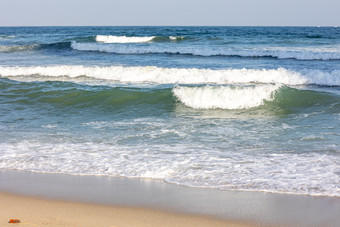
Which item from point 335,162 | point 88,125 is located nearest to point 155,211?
point 335,162

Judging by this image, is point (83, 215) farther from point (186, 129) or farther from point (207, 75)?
point (207, 75)

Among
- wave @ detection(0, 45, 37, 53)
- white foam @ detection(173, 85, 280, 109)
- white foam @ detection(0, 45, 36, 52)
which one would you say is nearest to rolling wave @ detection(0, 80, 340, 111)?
white foam @ detection(173, 85, 280, 109)

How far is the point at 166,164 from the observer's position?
18.4ft

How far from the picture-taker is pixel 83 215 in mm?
4035

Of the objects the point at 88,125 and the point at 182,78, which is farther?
the point at 182,78

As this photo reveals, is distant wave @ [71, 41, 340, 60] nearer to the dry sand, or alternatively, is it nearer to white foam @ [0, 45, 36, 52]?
white foam @ [0, 45, 36, 52]

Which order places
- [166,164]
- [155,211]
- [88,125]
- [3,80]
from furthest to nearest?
[3,80] → [88,125] → [166,164] → [155,211]

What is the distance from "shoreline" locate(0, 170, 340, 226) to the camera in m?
3.96

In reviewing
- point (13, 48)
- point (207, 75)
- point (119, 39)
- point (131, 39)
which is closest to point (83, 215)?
point (207, 75)

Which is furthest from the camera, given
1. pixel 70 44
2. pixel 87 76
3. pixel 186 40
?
pixel 186 40

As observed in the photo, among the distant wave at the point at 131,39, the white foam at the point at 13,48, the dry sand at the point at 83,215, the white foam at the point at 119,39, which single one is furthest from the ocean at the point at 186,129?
the white foam at the point at 119,39

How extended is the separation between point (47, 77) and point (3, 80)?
2335 mm

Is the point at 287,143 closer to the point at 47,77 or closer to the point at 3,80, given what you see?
the point at 3,80

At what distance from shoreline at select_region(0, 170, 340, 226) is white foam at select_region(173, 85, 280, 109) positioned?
5590mm
